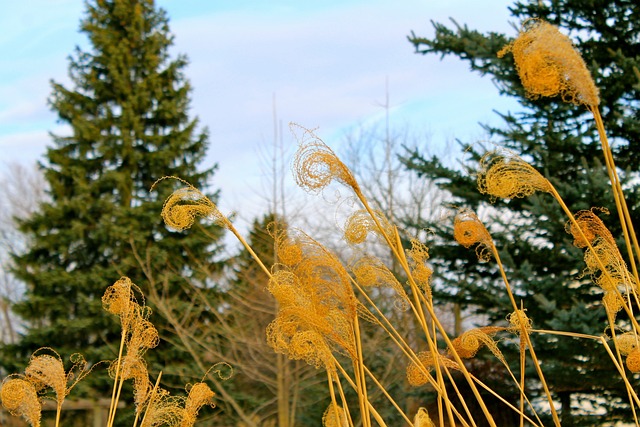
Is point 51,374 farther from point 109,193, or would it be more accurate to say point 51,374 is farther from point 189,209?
point 109,193

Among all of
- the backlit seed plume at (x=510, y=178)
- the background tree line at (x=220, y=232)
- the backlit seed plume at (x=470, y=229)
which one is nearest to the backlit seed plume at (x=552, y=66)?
the backlit seed plume at (x=510, y=178)


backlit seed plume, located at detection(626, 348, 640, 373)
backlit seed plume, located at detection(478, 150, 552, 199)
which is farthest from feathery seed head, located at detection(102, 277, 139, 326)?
backlit seed plume, located at detection(626, 348, 640, 373)

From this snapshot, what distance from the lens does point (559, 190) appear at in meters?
6.91

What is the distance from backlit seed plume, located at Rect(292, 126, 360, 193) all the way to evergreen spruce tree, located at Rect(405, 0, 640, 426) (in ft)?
18.8

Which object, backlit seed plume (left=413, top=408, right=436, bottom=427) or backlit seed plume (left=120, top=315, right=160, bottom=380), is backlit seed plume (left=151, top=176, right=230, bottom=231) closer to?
backlit seed plume (left=120, top=315, right=160, bottom=380)

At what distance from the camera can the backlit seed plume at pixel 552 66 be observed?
4.16 ft

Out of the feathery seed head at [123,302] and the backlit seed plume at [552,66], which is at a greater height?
the backlit seed plume at [552,66]

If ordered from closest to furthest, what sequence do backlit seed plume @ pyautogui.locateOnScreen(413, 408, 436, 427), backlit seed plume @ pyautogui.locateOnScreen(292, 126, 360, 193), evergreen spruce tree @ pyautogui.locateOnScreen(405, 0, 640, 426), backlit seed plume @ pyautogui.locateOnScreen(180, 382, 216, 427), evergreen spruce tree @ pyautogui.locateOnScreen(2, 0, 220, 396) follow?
backlit seed plume @ pyautogui.locateOnScreen(292, 126, 360, 193)
backlit seed plume @ pyautogui.locateOnScreen(413, 408, 436, 427)
backlit seed plume @ pyautogui.locateOnScreen(180, 382, 216, 427)
evergreen spruce tree @ pyautogui.locateOnScreen(405, 0, 640, 426)
evergreen spruce tree @ pyautogui.locateOnScreen(2, 0, 220, 396)

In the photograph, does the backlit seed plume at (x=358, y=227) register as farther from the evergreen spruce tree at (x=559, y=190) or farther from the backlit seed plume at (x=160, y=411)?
the evergreen spruce tree at (x=559, y=190)

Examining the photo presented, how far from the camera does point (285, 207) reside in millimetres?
10742

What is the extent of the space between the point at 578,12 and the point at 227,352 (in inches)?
244

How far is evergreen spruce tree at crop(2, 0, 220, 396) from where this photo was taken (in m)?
12.5

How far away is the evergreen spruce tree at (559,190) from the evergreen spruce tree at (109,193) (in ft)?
16.1

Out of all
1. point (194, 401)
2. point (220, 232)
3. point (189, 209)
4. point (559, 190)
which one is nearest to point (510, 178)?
point (189, 209)
